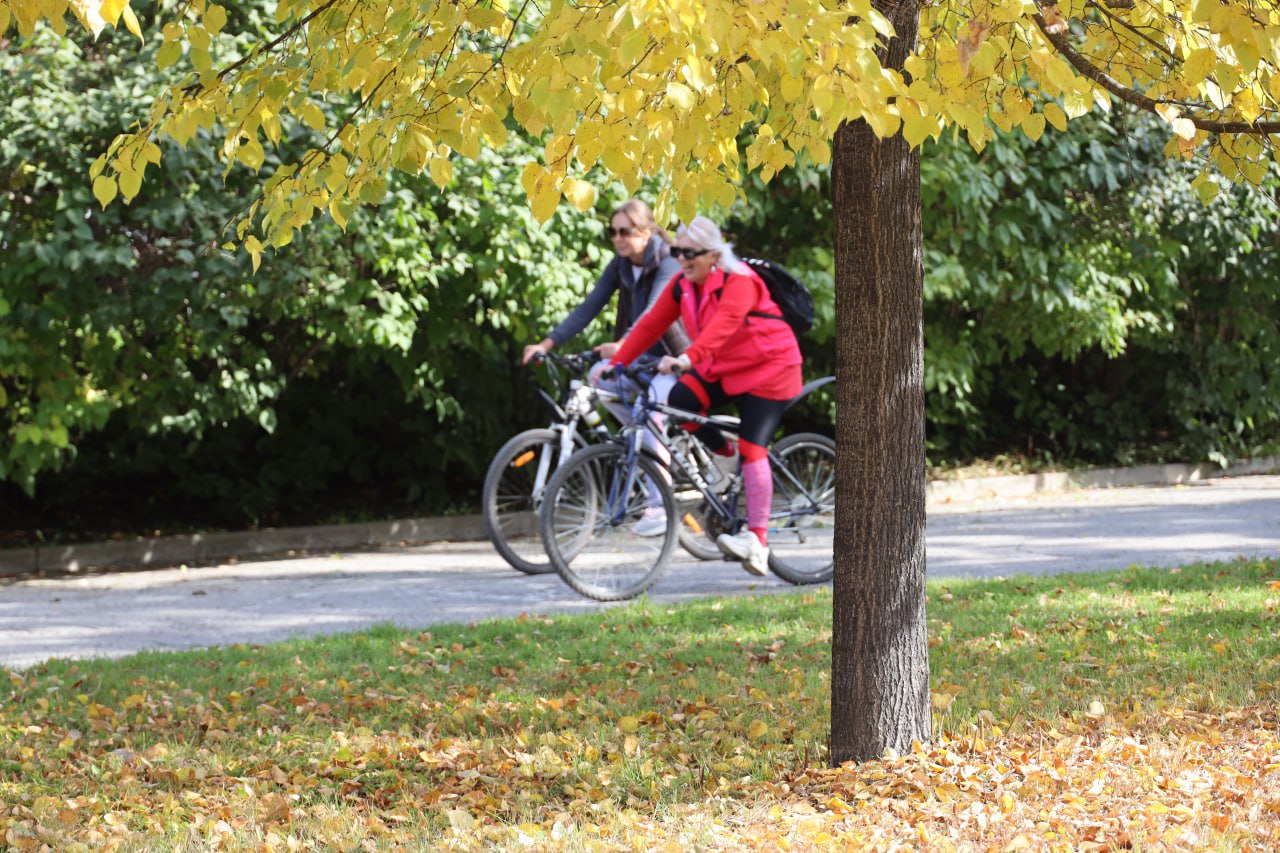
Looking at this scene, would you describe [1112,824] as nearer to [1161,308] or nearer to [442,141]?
[442,141]

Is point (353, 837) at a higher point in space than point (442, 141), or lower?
lower

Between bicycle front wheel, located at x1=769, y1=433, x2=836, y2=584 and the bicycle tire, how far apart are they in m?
1.16

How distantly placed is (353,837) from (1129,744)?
2140 millimetres

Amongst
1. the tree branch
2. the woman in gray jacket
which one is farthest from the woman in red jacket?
the tree branch

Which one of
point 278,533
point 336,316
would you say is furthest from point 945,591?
point 278,533

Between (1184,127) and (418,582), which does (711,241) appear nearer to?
(418,582)

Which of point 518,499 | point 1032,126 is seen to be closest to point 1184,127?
point 1032,126

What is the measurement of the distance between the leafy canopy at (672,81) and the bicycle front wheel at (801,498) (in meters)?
3.81

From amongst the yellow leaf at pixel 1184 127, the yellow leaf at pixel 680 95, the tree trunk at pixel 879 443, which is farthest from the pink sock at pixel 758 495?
the yellow leaf at pixel 680 95

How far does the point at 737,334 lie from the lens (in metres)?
7.40

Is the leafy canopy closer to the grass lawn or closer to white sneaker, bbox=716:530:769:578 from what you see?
the grass lawn

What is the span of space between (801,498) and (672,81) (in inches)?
208

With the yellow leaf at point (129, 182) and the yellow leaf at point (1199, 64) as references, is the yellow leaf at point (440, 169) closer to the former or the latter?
the yellow leaf at point (129, 182)

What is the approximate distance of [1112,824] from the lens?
11.1 ft
